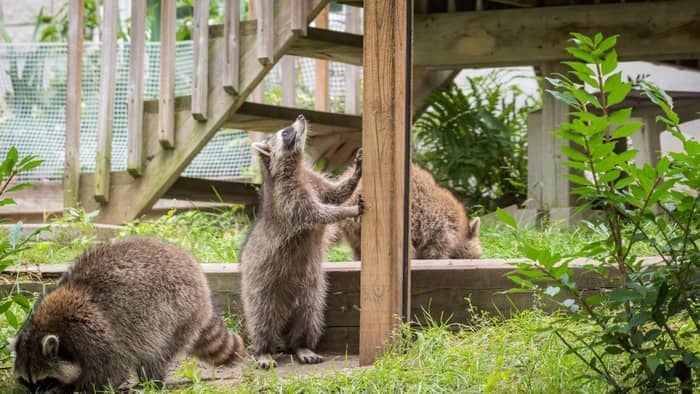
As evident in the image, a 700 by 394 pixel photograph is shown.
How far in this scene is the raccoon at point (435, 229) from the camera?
702 cm

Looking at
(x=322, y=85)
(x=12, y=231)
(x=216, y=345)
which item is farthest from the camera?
(x=322, y=85)

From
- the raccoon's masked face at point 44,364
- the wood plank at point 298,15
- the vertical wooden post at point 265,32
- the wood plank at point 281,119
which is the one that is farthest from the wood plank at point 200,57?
the raccoon's masked face at point 44,364

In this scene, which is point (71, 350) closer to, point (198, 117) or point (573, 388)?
point (573, 388)

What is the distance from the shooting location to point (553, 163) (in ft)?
27.5

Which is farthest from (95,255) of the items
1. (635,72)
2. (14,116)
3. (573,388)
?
(635,72)

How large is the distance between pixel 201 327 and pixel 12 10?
13119mm

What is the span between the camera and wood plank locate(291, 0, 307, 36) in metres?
7.94

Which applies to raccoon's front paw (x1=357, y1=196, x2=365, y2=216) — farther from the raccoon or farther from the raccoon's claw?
the raccoon

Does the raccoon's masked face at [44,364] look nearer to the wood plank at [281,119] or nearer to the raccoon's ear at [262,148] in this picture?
the raccoon's ear at [262,148]

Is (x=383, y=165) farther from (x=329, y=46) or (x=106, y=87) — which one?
(x=106, y=87)

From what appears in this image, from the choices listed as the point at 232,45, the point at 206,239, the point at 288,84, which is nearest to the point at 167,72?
the point at 232,45

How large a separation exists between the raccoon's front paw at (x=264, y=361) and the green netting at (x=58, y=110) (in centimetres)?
405

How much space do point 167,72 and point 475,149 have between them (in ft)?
11.3

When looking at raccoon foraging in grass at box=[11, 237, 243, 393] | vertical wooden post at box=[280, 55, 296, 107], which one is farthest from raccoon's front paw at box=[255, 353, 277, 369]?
vertical wooden post at box=[280, 55, 296, 107]
